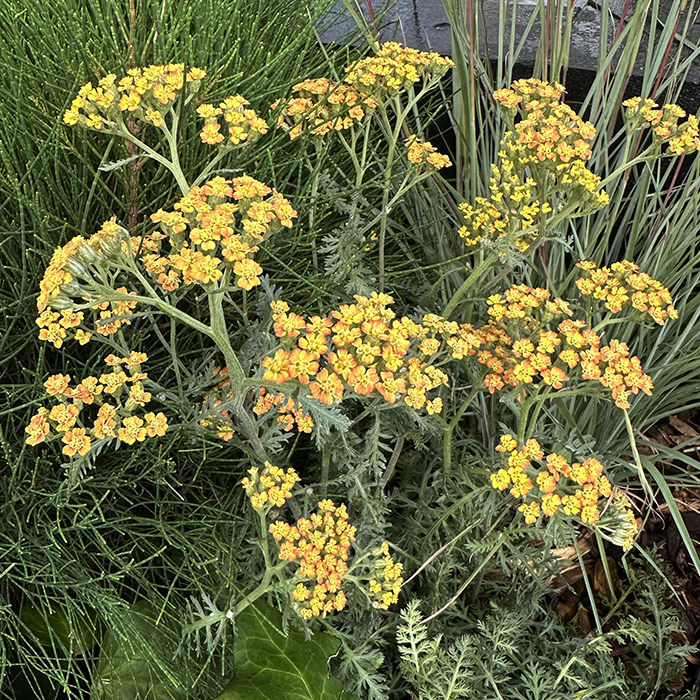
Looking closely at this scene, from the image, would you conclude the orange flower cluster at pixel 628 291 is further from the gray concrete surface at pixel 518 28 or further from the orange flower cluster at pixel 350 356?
the gray concrete surface at pixel 518 28

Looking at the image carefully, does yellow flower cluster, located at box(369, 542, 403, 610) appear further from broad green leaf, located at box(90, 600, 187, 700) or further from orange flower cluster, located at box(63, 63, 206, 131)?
orange flower cluster, located at box(63, 63, 206, 131)

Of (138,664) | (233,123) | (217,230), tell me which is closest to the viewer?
(217,230)

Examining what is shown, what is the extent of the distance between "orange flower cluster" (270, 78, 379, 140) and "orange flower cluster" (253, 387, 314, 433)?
1.36 ft

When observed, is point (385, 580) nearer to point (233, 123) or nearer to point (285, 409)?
point (285, 409)

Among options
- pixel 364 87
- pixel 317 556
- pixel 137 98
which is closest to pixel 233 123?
pixel 137 98

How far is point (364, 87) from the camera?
1042 millimetres

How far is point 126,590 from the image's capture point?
4.01 feet

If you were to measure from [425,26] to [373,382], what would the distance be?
1.46 metres

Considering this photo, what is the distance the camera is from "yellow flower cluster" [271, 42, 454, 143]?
1.02 meters

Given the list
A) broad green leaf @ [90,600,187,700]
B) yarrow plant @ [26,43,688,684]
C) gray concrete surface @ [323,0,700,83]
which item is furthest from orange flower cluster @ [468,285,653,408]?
gray concrete surface @ [323,0,700,83]

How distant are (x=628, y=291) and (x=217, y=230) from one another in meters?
0.56

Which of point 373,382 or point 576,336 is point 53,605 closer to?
point 373,382

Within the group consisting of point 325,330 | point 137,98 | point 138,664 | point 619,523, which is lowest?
Result: point 138,664

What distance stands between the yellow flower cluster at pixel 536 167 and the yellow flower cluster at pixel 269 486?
1.36 feet
